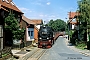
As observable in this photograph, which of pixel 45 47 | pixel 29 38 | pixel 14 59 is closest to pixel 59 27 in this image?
pixel 29 38

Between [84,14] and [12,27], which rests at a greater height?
[84,14]

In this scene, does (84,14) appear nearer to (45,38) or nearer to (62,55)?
(45,38)

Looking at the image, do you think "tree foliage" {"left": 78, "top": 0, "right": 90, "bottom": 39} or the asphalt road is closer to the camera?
the asphalt road

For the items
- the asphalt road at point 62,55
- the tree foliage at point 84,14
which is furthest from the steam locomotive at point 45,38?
the tree foliage at point 84,14

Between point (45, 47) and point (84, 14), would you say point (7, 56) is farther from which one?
point (84, 14)

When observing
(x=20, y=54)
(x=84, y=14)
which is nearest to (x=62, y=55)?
(x=20, y=54)

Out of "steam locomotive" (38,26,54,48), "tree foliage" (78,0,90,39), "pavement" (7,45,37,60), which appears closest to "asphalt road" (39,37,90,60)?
"pavement" (7,45,37,60)

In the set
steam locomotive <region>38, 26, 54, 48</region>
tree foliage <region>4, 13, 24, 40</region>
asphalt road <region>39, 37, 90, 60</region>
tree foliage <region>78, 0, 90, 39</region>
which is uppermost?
tree foliage <region>78, 0, 90, 39</region>

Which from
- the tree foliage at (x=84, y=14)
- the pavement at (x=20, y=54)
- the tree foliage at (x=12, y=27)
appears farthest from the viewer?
the tree foliage at (x=84, y=14)

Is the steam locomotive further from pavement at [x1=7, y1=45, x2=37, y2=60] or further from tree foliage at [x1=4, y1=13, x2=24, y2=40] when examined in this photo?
pavement at [x1=7, y1=45, x2=37, y2=60]

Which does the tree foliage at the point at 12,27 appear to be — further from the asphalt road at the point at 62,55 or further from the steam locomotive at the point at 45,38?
the steam locomotive at the point at 45,38

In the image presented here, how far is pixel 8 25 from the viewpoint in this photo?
Result: 32.2m

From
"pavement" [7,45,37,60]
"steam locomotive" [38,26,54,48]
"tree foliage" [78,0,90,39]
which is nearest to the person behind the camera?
"pavement" [7,45,37,60]

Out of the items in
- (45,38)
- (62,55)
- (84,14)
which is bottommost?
(62,55)
